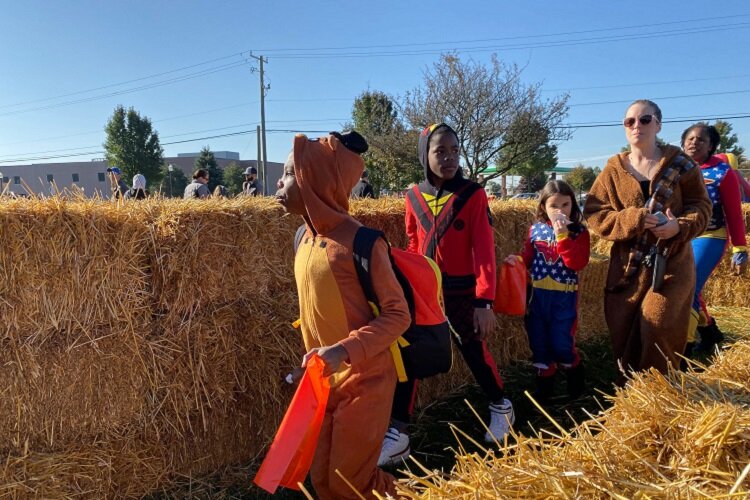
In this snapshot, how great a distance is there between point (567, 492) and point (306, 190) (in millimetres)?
1505

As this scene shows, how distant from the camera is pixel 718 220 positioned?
4.93 meters

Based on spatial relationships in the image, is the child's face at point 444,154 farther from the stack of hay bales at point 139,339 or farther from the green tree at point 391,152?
the green tree at point 391,152

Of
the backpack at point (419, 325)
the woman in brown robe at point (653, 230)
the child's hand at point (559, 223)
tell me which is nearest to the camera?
the backpack at point (419, 325)

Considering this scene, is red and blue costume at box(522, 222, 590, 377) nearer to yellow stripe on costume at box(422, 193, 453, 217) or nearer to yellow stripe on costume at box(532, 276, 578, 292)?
yellow stripe on costume at box(532, 276, 578, 292)

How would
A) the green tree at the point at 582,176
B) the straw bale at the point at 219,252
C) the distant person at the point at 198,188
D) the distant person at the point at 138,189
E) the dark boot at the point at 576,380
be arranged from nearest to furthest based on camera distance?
the straw bale at the point at 219,252 → the dark boot at the point at 576,380 → the distant person at the point at 138,189 → the distant person at the point at 198,188 → the green tree at the point at 582,176

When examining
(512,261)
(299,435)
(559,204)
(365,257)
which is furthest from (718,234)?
(299,435)

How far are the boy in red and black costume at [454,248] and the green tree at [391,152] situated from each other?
20.8 m

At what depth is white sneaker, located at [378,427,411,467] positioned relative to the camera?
3.32 metres

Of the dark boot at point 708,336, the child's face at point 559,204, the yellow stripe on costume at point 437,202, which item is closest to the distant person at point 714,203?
the dark boot at point 708,336

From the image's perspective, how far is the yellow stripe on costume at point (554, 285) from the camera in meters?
3.97

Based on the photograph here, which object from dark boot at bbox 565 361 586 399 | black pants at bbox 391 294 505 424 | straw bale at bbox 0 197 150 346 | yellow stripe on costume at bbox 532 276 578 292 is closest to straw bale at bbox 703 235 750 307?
dark boot at bbox 565 361 586 399

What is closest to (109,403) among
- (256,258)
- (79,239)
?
(79,239)

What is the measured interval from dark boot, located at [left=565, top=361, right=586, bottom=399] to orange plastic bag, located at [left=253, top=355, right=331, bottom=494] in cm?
276

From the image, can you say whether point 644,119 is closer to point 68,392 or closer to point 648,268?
point 648,268
